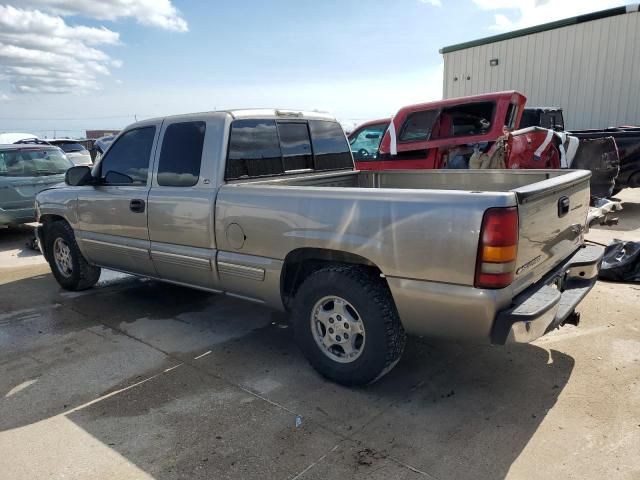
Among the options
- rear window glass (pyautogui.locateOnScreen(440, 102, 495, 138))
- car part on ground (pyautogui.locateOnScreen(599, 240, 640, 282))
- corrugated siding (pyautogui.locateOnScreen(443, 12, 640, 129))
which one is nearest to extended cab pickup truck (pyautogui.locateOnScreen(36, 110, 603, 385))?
car part on ground (pyautogui.locateOnScreen(599, 240, 640, 282))

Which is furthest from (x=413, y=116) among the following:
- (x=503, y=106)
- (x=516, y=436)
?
(x=516, y=436)

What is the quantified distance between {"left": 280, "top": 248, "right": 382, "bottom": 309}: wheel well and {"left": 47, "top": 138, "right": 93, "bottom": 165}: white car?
14.8 meters

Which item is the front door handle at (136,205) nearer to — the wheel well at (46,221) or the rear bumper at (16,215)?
the wheel well at (46,221)

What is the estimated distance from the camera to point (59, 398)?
11.0 feet

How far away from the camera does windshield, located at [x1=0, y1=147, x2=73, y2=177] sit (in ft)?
29.0

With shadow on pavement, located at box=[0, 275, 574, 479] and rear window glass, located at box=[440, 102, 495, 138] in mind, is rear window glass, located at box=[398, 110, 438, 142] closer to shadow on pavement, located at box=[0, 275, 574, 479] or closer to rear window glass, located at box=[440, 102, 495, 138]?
rear window glass, located at box=[440, 102, 495, 138]

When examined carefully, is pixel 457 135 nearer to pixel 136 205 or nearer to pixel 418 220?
pixel 136 205

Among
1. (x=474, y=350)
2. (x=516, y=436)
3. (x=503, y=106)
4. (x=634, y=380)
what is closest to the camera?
(x=516, y=436)

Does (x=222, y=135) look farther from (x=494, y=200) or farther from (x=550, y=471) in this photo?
(x=550, y=471)

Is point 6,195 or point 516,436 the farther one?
point 6,195

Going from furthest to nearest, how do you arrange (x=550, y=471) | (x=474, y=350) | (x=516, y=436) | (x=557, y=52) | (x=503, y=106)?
(x=557, y=52), (x=503, y=106), (x=474, y=350), (x=516, y=436), (x=550, y=471)

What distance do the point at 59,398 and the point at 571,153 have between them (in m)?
7.73

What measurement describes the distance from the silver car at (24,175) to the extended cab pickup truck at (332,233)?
4039mm

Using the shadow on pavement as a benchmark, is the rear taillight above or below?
above
